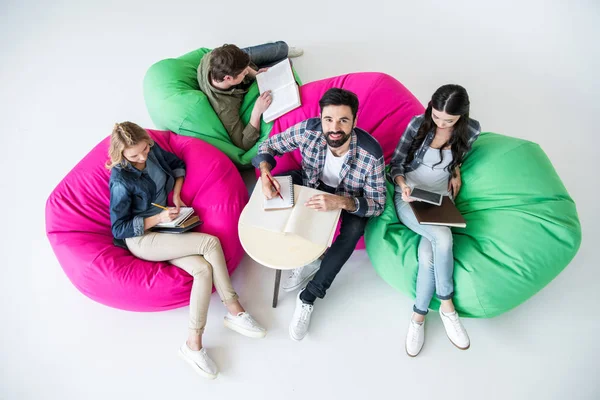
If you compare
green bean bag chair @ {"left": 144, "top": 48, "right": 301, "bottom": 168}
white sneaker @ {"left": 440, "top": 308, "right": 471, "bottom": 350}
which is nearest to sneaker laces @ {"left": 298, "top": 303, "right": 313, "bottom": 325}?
white sneaker @ {"left": 440, "top": 308, "right": 471, "bottom": 350}

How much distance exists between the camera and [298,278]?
7.18 feet

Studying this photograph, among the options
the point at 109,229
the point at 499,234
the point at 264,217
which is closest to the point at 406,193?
the point at 499,234

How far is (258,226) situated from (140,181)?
0.68 metres

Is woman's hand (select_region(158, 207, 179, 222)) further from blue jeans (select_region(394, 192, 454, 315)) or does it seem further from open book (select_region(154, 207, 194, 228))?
blue jeans (select_region(394, 192, 454, 315))

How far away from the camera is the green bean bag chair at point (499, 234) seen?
181 centimetres

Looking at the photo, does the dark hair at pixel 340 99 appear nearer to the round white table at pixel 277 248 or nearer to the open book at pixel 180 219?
the round white table at pixel 277 248

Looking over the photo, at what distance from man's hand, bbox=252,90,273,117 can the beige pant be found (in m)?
0.95

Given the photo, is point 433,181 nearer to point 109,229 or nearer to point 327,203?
point 327,203

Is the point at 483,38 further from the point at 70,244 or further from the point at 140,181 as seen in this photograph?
the point at 70,244

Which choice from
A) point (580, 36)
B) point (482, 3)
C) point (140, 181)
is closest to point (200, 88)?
point (140, 181)

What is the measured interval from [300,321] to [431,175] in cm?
110

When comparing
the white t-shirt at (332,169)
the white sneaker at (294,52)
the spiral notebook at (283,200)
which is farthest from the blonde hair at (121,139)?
the white sneaker at (294,52)

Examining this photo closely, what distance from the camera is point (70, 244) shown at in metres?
1.95

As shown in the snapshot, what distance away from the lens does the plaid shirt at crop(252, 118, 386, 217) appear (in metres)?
1.79
